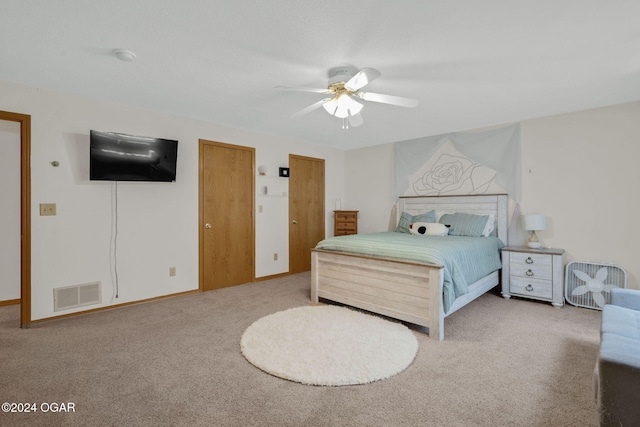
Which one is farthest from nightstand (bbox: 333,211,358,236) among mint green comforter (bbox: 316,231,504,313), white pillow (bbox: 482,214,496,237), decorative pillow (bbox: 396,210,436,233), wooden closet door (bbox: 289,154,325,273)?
white pillow (bbox: 482,214,496,237)

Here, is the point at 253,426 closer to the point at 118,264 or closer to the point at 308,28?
the point at 308,28

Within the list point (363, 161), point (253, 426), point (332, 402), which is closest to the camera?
point (253, 426)

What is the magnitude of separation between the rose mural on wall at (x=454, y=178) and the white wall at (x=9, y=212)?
554 centimetres

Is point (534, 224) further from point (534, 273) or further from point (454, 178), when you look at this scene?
point (454, 178)

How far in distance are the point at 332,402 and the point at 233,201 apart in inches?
127

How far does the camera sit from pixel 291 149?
5.16 m

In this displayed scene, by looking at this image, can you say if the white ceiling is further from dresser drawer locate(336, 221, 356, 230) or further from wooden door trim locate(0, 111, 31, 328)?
dresser drawer locate(336, 221, 356, 230)

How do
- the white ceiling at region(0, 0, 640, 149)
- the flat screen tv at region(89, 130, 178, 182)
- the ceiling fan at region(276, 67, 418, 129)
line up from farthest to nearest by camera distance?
1. the flat screen tv at region(89, 130, 178, 182)
2. the ceiling fan at region(276, 67, 418, 129)
3. the white ceiling at region(0, 0, 640, 149)

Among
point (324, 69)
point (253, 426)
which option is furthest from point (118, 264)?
point (324, 69)

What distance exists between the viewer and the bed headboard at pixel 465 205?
4129 millimetres

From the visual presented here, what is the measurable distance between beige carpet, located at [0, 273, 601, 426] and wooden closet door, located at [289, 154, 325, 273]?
2.26m

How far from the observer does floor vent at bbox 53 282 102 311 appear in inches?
121

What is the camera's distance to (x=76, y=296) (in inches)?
125

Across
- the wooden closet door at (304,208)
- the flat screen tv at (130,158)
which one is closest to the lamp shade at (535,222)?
the wooden closet door at (304,208)
